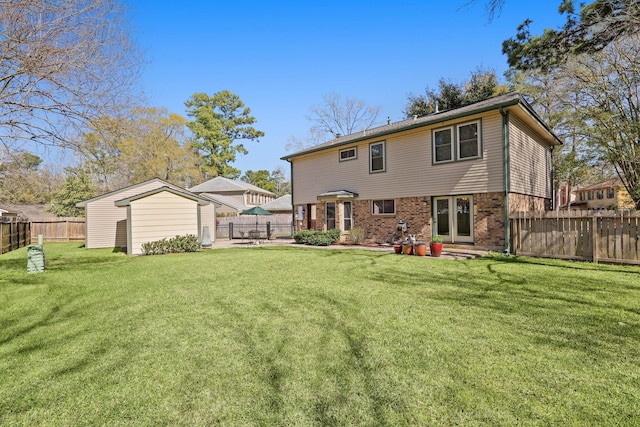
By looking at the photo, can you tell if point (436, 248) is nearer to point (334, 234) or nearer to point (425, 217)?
point (425, 217)

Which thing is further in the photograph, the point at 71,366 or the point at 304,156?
the point at 304,156

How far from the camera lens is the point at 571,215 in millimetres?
8758

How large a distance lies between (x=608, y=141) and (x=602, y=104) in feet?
6.23

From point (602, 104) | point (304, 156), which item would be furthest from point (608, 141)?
point (304, 156)

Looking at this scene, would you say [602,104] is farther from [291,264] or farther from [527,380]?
[527,380]

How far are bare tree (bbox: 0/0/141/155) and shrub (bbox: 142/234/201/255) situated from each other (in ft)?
19.1

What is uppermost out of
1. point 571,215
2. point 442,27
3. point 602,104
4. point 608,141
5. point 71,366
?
point 442,27

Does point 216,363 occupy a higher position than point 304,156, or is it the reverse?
point 304,156

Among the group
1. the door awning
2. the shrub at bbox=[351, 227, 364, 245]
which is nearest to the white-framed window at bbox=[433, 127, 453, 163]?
the door awning

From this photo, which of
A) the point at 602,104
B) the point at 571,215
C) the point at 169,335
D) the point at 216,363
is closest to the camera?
the point at 216,363

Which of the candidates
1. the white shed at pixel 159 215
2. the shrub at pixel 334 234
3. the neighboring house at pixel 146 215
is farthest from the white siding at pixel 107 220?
the shrub at pixel 334 234

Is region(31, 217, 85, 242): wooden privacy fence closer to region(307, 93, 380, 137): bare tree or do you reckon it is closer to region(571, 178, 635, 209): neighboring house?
region(307, 93, 380, 137): bare tree

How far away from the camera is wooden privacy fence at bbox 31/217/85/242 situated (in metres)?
21.5

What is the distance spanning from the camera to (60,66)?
711 cm
